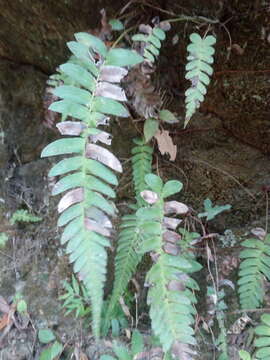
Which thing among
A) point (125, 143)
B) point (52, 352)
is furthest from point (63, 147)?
point (52, 352)

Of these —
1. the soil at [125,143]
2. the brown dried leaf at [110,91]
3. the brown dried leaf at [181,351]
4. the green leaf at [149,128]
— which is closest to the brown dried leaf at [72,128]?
the brown dried leaf at [110,91]

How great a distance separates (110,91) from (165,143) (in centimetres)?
47

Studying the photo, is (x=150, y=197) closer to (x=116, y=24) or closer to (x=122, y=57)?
(x=122, y=57)

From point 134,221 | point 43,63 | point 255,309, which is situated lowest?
point 255,309

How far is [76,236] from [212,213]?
0.74 meters

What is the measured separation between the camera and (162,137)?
1.53 m

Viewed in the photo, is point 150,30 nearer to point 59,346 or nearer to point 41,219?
point 41,219

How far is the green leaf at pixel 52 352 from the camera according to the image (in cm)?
166

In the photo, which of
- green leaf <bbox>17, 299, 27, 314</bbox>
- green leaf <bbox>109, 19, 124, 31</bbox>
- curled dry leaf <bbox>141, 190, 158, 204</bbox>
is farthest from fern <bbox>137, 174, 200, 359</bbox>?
green leaf <bbox>17, 299, 27, 314</bbox>

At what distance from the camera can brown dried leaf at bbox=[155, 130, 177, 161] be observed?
60.1 inches

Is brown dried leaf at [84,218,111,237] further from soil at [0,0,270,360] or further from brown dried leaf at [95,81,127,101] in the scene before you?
soil at [0,0,270,360]

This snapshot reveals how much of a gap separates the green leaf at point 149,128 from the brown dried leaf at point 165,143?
0.03m

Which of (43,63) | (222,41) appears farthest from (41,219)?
(222,41)

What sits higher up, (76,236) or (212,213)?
(212,213)
